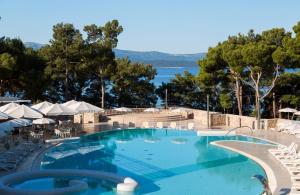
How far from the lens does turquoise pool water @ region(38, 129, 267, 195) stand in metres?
14.9

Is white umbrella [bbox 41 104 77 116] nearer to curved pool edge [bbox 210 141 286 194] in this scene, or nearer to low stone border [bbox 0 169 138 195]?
curved pool edge [bbox 210 141 286 194]

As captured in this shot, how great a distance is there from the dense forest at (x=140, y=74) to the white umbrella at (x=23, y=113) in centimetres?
840

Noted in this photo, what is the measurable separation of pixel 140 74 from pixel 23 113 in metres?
16.5

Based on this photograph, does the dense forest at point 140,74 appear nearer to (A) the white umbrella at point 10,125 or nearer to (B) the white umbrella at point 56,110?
(B) the white umbrella at point 56,110

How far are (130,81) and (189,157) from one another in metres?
18.3

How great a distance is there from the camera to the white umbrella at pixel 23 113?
76.3 ft

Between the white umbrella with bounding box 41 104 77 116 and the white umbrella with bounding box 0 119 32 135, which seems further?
the white umbrella with bounding box 41 104 77 116

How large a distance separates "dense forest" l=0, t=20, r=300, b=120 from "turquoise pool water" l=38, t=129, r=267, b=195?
22.9 ft

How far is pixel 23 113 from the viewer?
76.7ft

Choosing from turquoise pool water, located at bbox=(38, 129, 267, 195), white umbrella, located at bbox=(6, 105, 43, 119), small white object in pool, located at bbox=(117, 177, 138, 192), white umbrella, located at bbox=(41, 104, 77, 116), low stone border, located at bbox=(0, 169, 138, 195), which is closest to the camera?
low stone border, located at bbox=(0, 169, 138, 195)

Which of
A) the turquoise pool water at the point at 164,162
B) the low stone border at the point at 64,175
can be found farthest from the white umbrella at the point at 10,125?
the low stone border at the point at 64,175

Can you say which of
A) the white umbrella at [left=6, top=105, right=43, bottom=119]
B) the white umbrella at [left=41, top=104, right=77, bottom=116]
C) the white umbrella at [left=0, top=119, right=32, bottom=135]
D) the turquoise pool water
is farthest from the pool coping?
the white umbrella at [left=0, top=119, right=32, bottom=135]

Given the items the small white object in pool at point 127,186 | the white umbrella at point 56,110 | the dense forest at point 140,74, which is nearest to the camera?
the small white object in pool at point 127,186

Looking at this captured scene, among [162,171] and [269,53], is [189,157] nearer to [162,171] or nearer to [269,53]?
[162,171]
